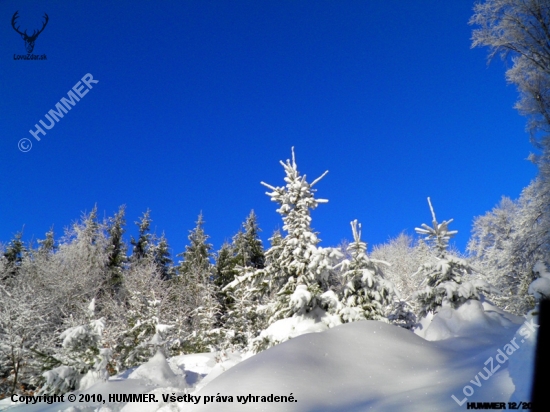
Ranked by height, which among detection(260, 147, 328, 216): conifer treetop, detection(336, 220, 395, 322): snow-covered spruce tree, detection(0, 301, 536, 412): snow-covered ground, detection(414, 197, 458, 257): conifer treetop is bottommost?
detection(0, 301, 536, 412): snow-covered ground

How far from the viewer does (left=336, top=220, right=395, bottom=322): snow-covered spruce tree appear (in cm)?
1113

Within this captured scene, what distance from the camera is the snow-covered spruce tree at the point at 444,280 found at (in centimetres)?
1216

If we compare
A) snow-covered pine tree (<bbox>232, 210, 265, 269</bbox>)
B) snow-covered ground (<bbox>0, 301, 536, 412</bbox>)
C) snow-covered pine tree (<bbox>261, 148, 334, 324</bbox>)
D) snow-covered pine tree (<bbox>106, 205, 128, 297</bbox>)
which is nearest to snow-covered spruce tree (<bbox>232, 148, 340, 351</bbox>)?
snow-covered pine tree (<bbox>261, 148, 334, 324</bbox>)

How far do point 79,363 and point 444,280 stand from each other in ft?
44.2

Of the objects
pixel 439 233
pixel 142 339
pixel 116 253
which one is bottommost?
pixel 142 339

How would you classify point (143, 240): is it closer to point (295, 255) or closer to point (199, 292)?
point (199, 292)

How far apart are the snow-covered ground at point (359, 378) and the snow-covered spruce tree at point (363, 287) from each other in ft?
9.23

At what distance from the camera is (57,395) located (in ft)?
29.2

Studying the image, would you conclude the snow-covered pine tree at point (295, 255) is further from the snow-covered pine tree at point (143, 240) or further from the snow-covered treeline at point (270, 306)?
the snow-covered pine tree at point (143, 240)

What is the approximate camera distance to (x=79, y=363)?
9781mm

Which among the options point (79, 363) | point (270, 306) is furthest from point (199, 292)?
point (79, 363)

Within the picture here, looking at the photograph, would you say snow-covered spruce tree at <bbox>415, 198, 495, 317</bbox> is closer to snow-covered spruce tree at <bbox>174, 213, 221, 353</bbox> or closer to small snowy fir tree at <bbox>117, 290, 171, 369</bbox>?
small snowy fir tree at <bbox>117, 290, 171, 369</bbox>

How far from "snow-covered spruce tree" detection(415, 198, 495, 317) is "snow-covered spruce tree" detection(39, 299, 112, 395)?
12.0 meters

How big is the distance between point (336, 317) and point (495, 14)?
11374 mm
